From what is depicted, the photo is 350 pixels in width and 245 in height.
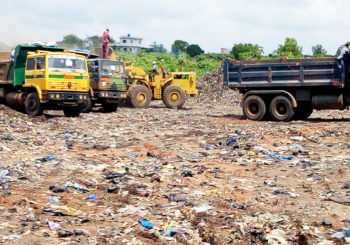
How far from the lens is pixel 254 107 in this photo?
16516mm

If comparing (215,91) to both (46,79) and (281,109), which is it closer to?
(281,109)

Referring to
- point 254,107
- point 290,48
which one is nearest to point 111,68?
point 254,107

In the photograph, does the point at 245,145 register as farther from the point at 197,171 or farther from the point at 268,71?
the point at 268,71

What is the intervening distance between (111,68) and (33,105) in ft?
12.2

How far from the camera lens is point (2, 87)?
1864 cm

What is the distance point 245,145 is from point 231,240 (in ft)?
19.2

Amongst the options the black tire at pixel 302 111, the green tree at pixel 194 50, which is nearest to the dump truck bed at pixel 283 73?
the black tire at pixel 302 111

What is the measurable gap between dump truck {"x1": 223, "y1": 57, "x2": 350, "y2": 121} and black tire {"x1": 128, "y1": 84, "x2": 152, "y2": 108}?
19.7ft

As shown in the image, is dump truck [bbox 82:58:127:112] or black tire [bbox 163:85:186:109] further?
black tire [bbox 163:85:186:109]

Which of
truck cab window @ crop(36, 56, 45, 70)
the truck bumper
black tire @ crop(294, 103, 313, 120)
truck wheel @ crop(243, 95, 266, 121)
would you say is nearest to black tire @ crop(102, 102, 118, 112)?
the truck bumper

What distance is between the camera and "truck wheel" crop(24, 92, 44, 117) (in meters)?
16.7

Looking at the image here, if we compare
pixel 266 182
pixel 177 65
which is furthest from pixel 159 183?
pixel 177 65

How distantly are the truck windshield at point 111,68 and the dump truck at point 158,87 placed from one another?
201cm

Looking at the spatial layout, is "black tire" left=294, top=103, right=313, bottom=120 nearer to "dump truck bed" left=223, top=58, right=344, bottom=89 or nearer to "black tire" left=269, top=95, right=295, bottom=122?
"black tire" left=269, top=95, right=295, bottom=122
